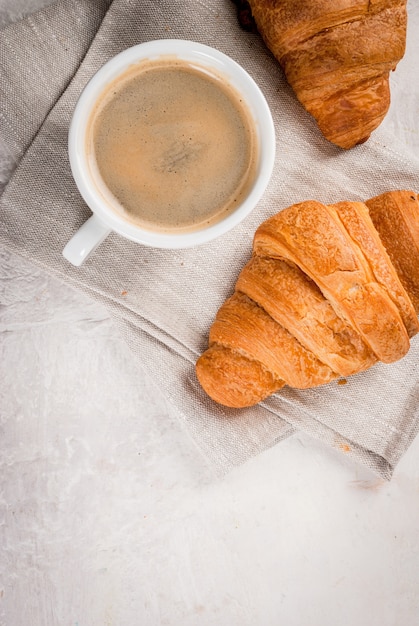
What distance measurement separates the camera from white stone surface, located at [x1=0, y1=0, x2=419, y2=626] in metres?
1.33

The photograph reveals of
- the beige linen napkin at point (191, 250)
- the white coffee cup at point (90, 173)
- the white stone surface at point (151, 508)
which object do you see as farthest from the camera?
the white stone surface at point (151, 508)

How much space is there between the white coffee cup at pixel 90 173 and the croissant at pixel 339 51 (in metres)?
0.16

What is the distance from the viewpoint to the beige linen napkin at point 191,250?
1.22 metres

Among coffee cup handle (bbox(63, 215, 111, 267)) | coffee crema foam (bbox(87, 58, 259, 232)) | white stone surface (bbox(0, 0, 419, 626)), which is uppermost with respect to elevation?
coffee crema foam (bbox(87, 58, 259, 232))

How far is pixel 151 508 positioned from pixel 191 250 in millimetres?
577

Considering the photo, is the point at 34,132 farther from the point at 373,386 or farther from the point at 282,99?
the point at 373,386

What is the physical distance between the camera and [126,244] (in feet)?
4.11

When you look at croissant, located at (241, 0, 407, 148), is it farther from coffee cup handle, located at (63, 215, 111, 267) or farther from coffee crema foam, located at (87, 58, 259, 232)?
coffee cup handle, located at (63, 215, 111, 267)

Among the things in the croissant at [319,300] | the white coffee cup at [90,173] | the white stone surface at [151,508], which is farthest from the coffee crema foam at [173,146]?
the white stone surface at [151,508]

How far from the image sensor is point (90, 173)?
1.07 m

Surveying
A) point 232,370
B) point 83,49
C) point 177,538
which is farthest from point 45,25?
point 177,538

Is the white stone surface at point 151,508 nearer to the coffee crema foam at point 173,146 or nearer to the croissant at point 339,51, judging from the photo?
the croissant at point 339,51

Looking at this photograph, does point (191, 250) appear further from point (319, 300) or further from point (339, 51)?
point (339, 51)

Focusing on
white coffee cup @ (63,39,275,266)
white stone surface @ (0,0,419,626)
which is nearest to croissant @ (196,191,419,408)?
white coffee cup @ (63,39,275,266)
